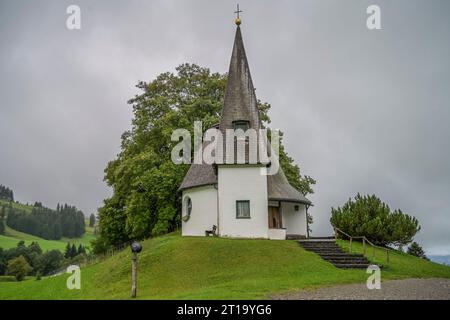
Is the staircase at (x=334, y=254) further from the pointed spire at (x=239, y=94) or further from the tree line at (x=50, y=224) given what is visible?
the tree line at (x=50, y=224)

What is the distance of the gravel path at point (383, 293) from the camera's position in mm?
11281

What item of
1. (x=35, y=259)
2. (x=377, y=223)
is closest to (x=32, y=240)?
(x=35, y=259)

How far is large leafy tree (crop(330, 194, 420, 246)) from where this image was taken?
27266 mm

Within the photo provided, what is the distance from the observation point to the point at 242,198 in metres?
24.0

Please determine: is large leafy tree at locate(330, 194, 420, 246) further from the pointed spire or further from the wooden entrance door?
the pointed spire

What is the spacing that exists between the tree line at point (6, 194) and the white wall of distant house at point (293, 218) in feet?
492

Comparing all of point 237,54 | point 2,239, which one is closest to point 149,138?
point 237,54

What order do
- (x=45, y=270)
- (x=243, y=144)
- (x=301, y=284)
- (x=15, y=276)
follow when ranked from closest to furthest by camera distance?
1. (x=301, y=284)
2. (x=243, y=144)
3. (x=15, y=276)
4. (x=45, y=270)

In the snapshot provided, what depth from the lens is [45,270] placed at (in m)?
68.1

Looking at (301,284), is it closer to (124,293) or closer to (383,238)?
(124,293)

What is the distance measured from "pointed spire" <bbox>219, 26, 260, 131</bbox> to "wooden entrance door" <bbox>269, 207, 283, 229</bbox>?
5609 mm

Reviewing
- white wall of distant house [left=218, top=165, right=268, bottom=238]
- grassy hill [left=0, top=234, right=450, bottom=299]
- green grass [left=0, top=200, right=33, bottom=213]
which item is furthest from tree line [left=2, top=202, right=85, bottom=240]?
white wall of distant house [left=218, top=165, right=268, bottom=238]

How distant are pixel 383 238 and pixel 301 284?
51.8ft

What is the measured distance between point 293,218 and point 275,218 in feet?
7.58
